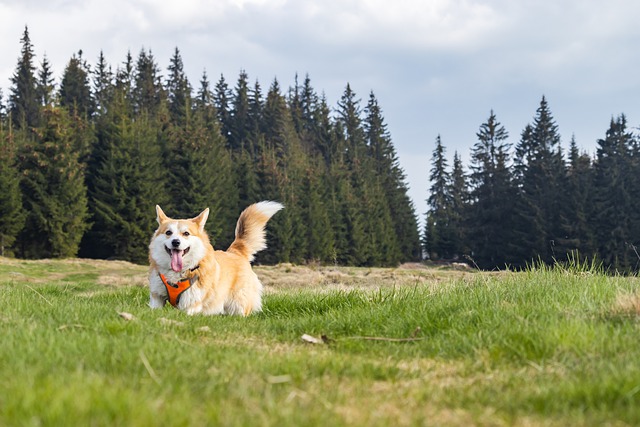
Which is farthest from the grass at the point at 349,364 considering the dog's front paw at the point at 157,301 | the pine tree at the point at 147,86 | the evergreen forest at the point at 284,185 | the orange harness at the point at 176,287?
the pine tree at the point at 147,86

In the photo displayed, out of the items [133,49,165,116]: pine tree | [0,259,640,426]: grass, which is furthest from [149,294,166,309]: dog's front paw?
[133,49,165,116]: pine tree

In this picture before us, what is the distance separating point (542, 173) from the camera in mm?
66312

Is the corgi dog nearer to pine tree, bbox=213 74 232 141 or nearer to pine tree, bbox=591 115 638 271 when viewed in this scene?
pine tree, bbox=591 115 638 271

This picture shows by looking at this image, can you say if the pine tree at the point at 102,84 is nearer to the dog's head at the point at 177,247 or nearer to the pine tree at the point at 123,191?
the pine tree at the point at 123,191

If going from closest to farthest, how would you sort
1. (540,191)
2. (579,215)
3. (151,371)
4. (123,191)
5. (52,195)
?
1. (151,371)
2. (52,195)
3. (123,191)
4. (579,215)
5. (540,191)

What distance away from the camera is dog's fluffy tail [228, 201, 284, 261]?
31.1 ft

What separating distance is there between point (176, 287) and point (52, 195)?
39557 millimetres

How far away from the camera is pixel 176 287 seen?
808cm

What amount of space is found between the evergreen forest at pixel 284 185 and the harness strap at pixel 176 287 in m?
38.2

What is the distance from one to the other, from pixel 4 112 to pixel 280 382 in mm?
98268

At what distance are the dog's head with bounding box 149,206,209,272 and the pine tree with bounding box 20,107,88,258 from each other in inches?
1493

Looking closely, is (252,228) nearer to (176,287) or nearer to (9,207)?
(176,287)

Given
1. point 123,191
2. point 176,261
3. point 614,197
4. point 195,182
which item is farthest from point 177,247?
point 614,197

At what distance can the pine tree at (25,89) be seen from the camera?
85537mm
